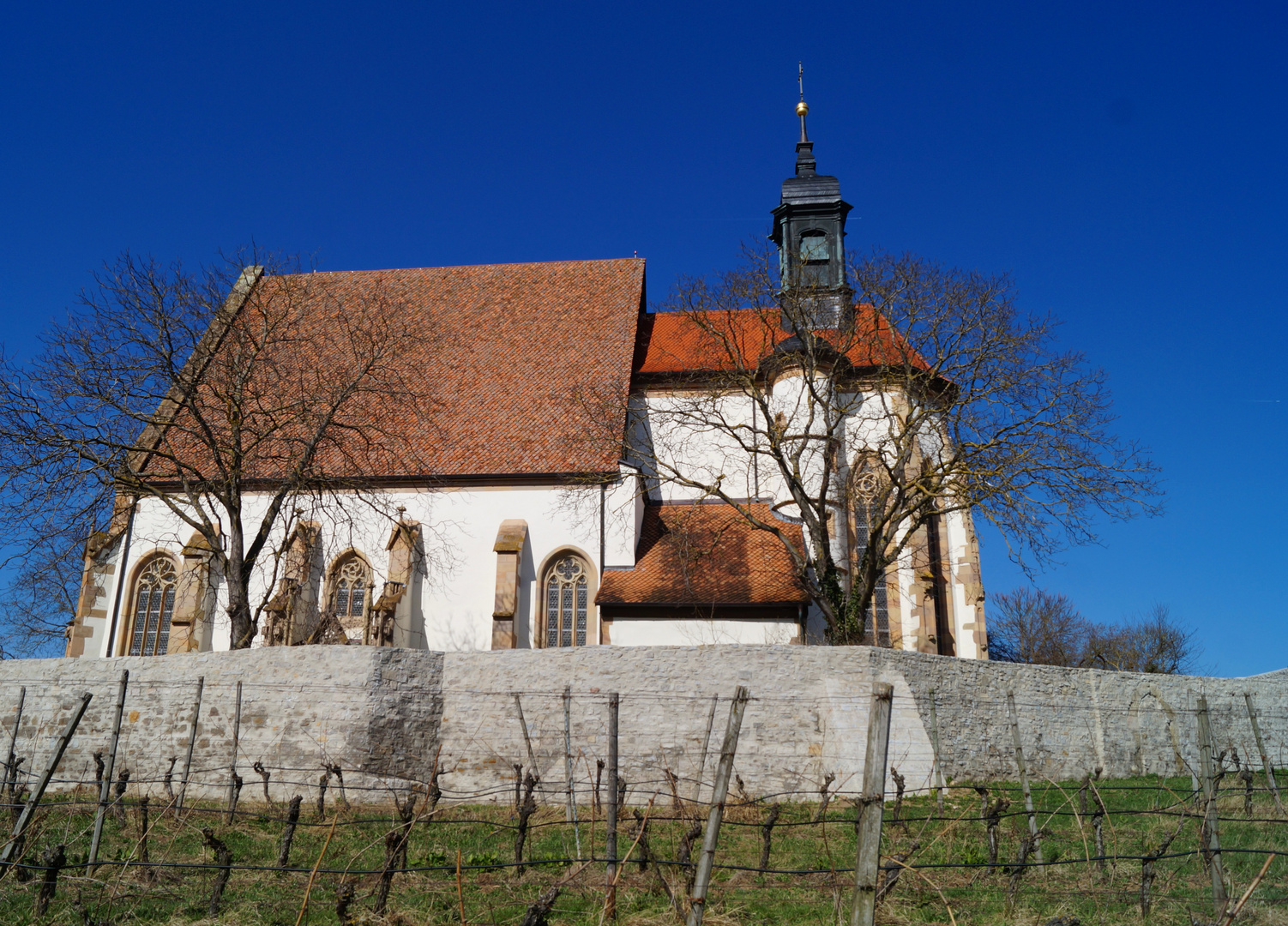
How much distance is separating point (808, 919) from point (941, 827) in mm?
4168

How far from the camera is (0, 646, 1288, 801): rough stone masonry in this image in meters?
13.0

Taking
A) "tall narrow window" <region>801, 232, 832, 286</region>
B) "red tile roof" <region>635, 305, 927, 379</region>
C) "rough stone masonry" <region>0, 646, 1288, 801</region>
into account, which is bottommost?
"rough stone masonry" <region>0, 646, 1288, 801</region>

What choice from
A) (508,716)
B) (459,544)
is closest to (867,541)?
(459,544)

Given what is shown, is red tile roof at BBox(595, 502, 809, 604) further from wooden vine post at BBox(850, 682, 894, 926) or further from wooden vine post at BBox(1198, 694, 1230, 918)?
wooden vine post at BBox(850, 682, 894, 926)

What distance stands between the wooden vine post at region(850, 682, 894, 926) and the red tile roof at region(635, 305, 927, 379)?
1246 cm

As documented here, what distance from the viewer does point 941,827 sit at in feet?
35.7

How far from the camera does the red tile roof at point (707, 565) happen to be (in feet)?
60.4

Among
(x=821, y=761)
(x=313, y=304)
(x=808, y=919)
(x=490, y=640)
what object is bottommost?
(x=808, y=919)

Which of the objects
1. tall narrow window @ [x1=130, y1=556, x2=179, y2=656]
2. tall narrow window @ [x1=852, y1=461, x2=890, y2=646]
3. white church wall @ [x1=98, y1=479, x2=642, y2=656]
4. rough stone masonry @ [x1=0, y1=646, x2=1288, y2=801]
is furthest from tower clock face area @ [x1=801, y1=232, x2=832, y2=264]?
tall narrow window @ [x1=130, y1=556, x2=179, y2=656]

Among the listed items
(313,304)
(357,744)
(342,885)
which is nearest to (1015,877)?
(342,885)

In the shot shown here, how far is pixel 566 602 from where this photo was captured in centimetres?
1967

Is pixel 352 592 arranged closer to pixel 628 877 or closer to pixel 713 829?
pixel 628 877

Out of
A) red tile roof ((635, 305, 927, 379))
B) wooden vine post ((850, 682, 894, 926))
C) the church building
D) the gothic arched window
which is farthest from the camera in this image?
the gothic arched window

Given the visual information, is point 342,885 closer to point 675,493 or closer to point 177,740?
point 177,740
